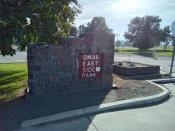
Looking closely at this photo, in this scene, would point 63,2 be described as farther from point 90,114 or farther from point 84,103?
point 90,114

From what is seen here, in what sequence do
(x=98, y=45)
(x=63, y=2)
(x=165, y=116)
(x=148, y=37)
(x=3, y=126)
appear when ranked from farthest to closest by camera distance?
(x=148, y=37), (x=63, y=2), (x=98, y=45), (x=165, y=116), (x=3, y=126)

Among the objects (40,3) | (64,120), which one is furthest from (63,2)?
(64,120)

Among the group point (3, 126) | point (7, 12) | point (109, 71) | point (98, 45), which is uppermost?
point (7, 12)

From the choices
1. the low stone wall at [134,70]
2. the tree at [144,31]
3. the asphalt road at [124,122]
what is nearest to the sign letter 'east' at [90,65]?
the asphalt road at [124,122]

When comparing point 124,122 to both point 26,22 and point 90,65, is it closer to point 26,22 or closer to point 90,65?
point 90,65

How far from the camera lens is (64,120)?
682 cm

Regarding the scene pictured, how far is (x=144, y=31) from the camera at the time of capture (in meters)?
44.9

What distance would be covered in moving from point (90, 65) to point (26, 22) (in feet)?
7.83

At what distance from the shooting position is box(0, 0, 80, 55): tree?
25.5 ft

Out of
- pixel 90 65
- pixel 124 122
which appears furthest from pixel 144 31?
pixel 124 122

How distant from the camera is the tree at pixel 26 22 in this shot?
778 cm

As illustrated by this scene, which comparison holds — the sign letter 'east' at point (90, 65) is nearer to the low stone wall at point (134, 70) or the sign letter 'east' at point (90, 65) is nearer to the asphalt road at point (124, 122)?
the asphalt road at point (124, 122)

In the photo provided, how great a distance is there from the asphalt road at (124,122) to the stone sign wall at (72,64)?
7.73ft

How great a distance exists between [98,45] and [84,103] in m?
2.36
